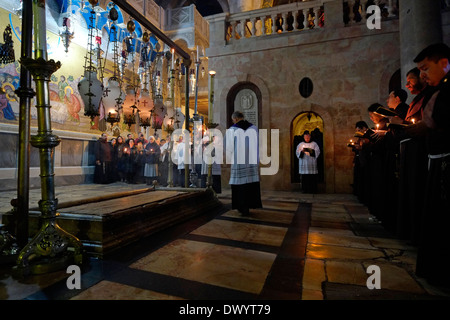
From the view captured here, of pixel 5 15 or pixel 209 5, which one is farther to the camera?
pixel 209 5

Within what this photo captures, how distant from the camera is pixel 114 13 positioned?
2861mm

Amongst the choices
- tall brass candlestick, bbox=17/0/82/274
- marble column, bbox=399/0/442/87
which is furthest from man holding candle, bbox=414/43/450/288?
marble column, bbox=399/0/442/87

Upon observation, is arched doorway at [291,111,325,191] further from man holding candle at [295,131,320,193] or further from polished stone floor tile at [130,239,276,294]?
polished stone floor tile at [130,239,276,294]

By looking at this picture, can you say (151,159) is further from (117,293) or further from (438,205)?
(438,205)

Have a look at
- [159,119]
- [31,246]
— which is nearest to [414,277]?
[31,246]

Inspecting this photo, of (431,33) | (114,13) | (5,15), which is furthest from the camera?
(5,15)

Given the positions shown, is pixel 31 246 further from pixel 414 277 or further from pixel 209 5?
pixel 209 5

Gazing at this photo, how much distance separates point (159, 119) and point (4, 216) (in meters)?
2.17

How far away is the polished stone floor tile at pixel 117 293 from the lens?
158cm

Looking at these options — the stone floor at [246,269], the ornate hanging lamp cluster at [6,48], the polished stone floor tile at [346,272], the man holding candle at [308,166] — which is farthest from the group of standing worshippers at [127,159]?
the polished stone floor tile at [346,272]

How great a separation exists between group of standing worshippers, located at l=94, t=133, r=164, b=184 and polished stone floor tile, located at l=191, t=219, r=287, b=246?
25.3 feet

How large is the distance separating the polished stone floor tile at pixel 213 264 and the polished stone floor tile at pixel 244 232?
0.39 m

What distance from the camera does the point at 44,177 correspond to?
2031 millimetres

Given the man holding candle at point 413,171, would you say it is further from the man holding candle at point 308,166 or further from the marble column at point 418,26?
the man holding candle at point 308,166
